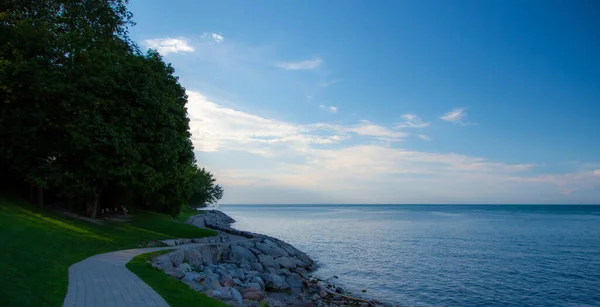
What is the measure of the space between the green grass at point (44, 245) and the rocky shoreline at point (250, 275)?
3532mm

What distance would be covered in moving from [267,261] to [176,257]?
791 cm

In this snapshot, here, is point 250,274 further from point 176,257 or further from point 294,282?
point 176,257

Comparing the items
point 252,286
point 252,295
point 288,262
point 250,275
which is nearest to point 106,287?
point 252,295

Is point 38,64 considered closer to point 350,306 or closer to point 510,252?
point 350,306

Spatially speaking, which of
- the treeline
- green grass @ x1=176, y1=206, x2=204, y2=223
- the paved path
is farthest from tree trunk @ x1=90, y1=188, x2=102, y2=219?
green grass @ x1=176, y1=206, x2=204, y2=223

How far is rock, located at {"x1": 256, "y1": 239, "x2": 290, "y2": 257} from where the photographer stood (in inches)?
1105

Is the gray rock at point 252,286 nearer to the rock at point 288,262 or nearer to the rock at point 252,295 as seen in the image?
the rock at point 252,295

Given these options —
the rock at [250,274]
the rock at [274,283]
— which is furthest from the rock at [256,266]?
the rock at [274,283]

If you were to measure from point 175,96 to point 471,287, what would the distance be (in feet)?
95.1

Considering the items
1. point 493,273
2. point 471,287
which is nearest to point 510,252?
point 493,273

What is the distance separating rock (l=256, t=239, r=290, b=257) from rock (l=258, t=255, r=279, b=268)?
5.38 feet

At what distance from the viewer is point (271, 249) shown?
94.2 feet

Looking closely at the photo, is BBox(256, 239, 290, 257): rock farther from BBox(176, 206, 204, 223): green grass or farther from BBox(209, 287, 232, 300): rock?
BBox(176, 206, 204, 223): green grass

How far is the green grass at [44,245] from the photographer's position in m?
10.2
